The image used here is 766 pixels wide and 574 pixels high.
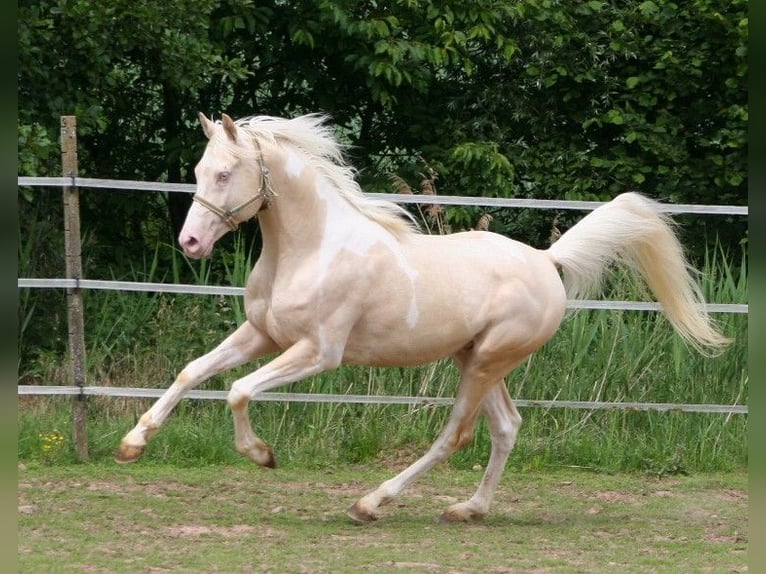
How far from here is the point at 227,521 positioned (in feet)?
18.3

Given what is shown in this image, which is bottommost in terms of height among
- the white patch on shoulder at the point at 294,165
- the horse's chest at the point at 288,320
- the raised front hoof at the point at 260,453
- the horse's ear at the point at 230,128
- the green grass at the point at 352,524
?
the green grass at the point at 352,524

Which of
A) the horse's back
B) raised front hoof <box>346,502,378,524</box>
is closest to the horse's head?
the horse's back

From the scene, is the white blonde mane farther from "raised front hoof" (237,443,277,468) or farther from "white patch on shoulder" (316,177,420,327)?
"raised front hoof" (237,443,277,468)

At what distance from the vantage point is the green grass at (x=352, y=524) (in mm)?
4914

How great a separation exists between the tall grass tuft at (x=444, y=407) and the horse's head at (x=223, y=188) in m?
1.98

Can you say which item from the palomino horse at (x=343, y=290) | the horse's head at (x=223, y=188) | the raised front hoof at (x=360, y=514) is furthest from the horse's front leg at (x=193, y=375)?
the raised front hoof at (x=360, y=514)

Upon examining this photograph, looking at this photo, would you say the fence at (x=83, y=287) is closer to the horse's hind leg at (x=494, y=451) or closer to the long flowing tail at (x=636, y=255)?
the long flowing tail at (x=636, y=255)

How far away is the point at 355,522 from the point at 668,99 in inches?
222

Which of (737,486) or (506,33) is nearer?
(737,486)

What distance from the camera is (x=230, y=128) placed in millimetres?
5207

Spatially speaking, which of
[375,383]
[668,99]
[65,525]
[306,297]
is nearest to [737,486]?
[375,383]

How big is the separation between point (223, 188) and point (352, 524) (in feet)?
5.33

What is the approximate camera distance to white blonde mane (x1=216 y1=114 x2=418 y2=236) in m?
5.51

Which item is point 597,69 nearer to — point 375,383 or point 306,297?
point 375,383
